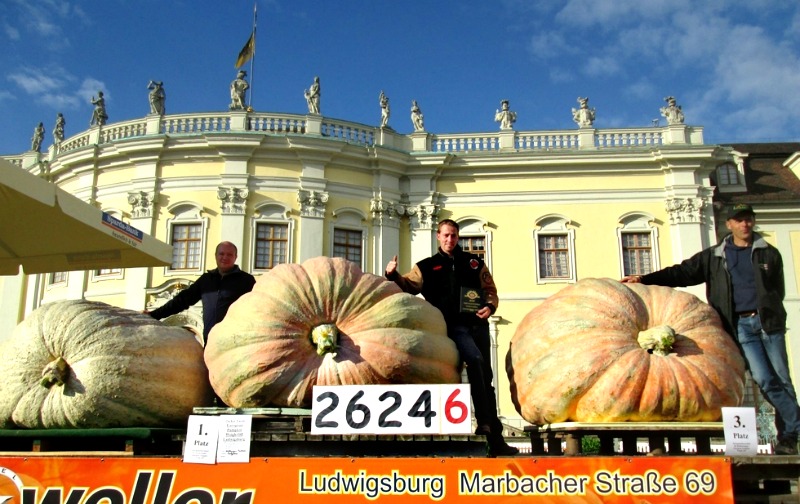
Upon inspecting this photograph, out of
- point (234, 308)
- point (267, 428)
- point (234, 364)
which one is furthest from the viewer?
point (234, 308)

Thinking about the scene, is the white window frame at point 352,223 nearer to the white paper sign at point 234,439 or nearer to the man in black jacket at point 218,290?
the man in black jacket at point 218,290

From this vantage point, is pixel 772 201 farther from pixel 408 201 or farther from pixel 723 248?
pixel 723 248

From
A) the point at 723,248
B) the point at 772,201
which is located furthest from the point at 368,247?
the point at 723,248

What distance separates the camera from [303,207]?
22.2 metres

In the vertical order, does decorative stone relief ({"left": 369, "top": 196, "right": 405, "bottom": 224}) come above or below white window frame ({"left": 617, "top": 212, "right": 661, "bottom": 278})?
above

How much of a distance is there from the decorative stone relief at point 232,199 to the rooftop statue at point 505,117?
9622 millimetres

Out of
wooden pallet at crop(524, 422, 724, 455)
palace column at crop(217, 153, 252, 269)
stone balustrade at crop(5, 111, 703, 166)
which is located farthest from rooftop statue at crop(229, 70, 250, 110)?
wooden pallet at crop(524, 422, 724, 455)

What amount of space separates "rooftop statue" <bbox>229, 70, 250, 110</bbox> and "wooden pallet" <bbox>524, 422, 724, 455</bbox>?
2119 cm

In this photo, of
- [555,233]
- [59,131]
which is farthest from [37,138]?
[555,233]

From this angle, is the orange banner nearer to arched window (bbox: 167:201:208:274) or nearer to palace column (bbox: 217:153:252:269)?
palace column (bbox: 217:153:252:269)

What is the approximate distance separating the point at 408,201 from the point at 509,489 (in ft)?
66.7

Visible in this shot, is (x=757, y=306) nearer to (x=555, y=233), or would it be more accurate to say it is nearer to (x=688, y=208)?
(x=555, y=233)

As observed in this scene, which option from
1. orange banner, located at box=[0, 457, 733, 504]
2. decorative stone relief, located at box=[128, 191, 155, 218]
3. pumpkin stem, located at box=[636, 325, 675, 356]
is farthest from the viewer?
decorative stone relief, located at box=[128, 191, 155, 218]

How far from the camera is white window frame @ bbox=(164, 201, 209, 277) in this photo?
851 inches
